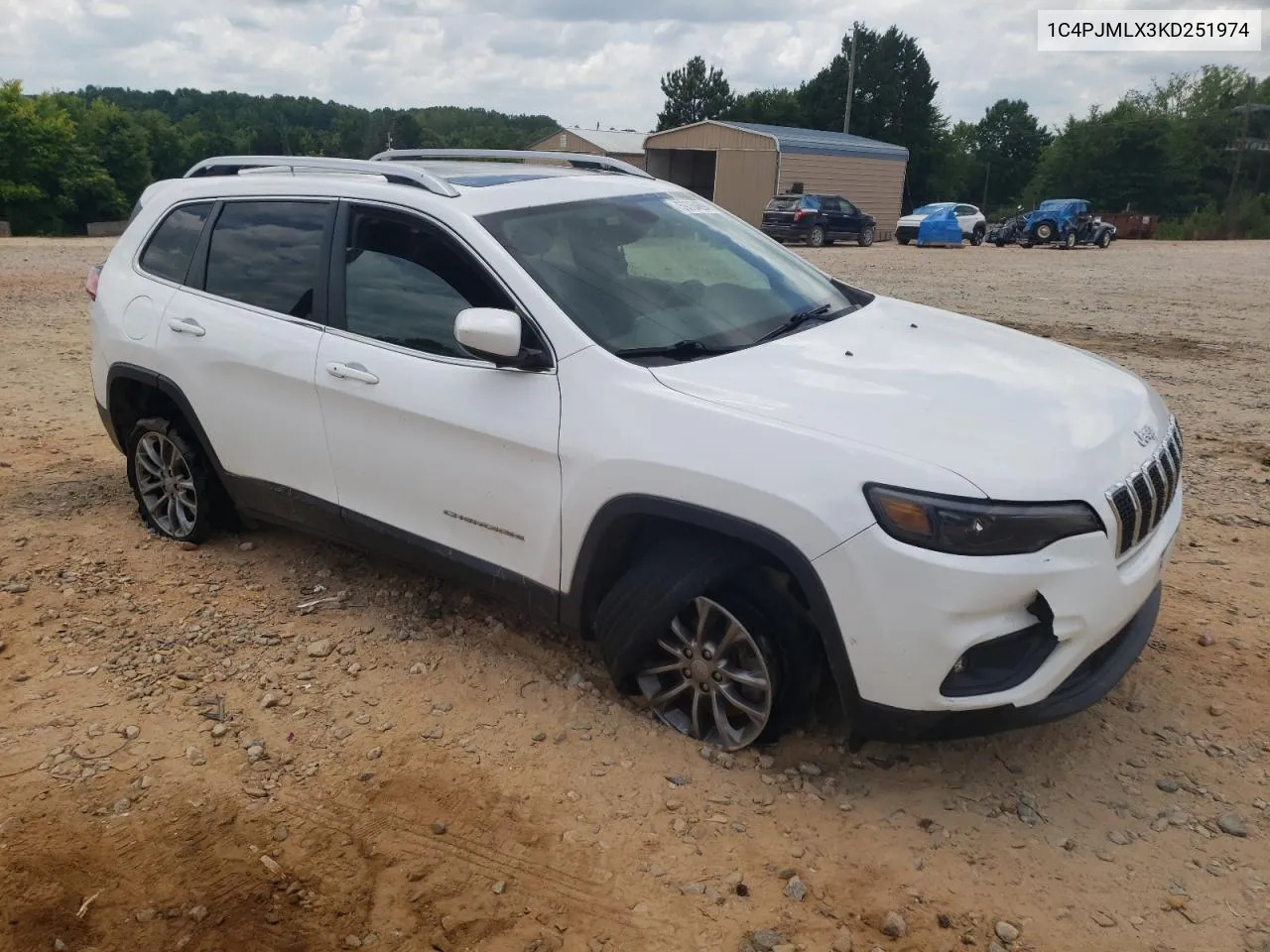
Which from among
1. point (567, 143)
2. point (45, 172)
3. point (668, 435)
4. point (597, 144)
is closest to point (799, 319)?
point (668, 435)

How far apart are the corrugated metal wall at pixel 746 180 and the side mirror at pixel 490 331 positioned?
112ft

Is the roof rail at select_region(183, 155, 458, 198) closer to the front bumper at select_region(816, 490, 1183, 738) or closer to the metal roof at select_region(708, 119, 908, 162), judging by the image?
the front bumper at select_region(816, 490, 1183, 738)

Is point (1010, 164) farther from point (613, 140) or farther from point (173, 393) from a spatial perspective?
point (173, 393)

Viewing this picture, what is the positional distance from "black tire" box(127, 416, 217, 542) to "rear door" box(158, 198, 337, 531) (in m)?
0.29

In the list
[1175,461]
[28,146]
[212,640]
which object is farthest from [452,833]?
[28,146]

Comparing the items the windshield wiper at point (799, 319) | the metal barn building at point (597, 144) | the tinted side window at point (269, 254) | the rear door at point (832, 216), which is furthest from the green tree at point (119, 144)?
the windshield wiper at point (799, 319)

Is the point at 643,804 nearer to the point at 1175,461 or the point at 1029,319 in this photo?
the point at 1175,461

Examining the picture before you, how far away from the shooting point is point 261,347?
13.7 ft

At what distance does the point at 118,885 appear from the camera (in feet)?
9.27

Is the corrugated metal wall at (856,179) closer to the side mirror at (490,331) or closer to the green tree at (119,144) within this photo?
the green tree at (119,144)

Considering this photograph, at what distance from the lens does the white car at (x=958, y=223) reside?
32812 millimetres

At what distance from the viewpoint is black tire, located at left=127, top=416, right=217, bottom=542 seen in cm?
479

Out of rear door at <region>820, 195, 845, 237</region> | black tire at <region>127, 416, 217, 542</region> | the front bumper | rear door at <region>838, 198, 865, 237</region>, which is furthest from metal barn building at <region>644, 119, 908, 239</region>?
the front bumper

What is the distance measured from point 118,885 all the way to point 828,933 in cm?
196
